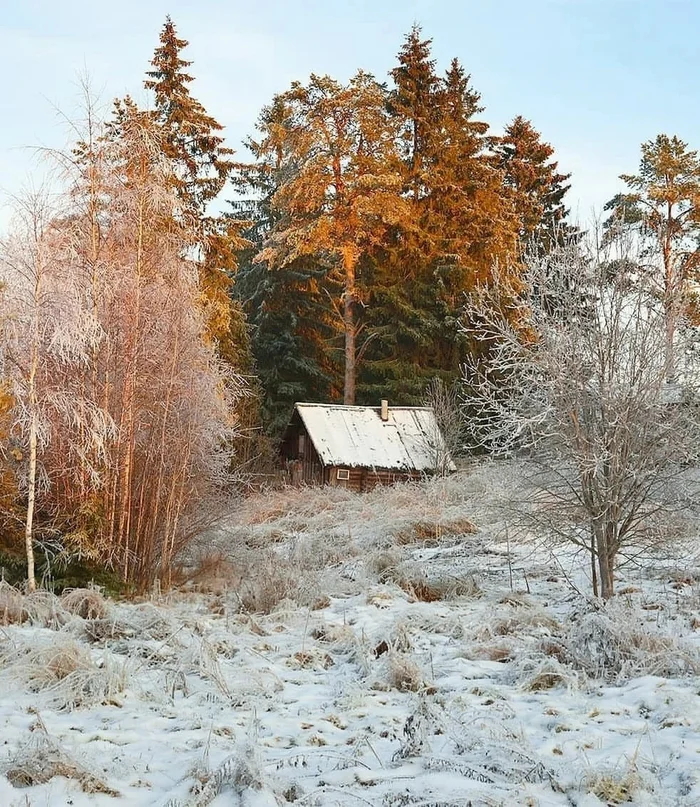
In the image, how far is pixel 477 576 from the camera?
1039 centimetres

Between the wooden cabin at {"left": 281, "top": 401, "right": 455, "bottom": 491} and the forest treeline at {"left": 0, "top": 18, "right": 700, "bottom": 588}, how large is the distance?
1.94m

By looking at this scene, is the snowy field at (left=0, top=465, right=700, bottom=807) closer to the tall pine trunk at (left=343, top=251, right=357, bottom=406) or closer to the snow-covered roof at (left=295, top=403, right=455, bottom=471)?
the snow-covered roof at (left=295, top=403, right=455, bottom=471)

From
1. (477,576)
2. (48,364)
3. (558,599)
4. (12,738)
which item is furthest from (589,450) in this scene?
(48,364)

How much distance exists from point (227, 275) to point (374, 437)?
7006mm

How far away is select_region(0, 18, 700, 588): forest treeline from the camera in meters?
9.66

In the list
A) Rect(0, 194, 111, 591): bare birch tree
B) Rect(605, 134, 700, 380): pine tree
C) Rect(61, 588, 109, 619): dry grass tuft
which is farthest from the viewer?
Rect(605, 134, 700, 380): pine tree

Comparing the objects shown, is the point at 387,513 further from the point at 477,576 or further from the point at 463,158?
the point at 463,158

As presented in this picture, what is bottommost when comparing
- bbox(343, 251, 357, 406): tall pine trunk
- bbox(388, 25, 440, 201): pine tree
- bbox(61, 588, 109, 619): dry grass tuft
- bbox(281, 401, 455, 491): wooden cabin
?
bbox(61, 588, 109, 619): dry grass tuft

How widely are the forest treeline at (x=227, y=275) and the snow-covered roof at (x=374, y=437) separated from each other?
207cm

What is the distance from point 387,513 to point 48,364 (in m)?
7.96

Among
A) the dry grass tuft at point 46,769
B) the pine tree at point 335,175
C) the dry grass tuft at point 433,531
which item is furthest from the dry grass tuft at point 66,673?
the pine tree at point 335,175

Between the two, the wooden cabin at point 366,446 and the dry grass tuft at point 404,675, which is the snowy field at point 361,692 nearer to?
the dry grass tuft at point 404,675

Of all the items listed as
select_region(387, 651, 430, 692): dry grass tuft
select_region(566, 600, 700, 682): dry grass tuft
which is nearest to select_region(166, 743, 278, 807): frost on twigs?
select_region(387, 651, 430, 692): dry grass tuft

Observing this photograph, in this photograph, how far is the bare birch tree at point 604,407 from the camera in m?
8.16
